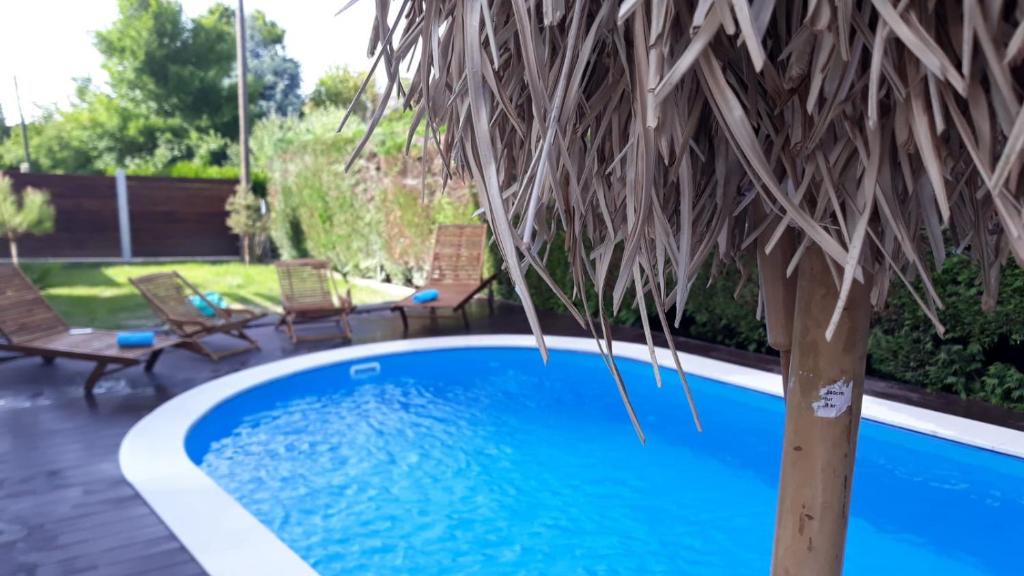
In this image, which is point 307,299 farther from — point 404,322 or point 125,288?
point 125,288

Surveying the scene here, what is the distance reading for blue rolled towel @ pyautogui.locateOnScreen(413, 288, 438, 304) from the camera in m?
8.65

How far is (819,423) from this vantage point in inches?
55.6

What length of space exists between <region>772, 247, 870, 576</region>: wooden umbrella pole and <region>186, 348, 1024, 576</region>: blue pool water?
258 centimetres

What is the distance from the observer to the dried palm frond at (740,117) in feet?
2.94

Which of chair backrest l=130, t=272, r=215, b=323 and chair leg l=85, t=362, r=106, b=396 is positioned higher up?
chair backrest l=130, t=272, r=215, b=323

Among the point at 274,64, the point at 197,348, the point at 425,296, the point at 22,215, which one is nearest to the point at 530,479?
the point at 197,348

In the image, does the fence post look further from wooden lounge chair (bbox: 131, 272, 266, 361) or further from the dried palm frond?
the dried palm frond

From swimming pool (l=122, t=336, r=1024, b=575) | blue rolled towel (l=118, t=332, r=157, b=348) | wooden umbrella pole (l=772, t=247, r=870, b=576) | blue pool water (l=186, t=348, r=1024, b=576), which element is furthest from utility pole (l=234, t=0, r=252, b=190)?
wooden umbrella pole (l=772, t=247, r=870, b=576)

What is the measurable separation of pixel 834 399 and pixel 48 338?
23.0 feet

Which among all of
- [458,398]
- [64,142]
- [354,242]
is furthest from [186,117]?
[458,398]

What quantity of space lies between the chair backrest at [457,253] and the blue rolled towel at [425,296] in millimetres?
704

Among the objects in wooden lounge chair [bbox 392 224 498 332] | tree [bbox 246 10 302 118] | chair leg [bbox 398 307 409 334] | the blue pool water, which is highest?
tree [bbox 246 10 302 118]

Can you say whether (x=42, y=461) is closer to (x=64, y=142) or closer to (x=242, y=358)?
Answer: (x=242, y=358)

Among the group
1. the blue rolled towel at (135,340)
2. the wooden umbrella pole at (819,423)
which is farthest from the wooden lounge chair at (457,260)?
the wooden umbrella pole at (819,423)
